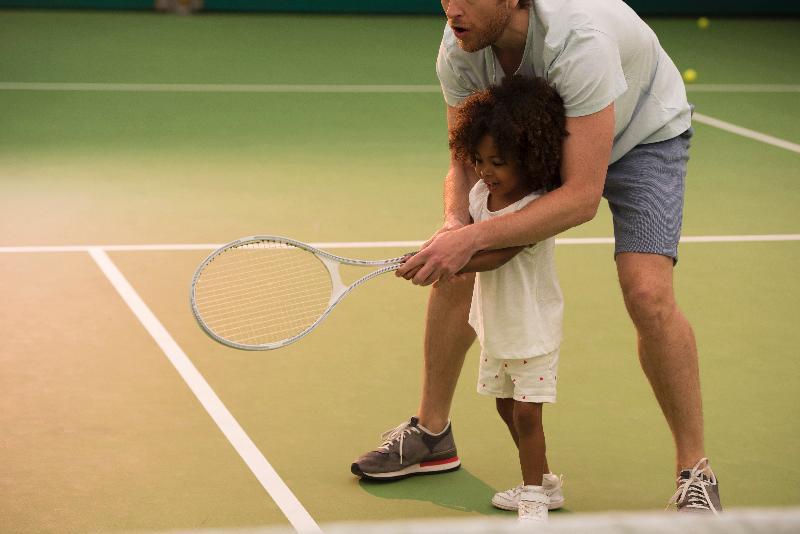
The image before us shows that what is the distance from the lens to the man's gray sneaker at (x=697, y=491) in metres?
2.92

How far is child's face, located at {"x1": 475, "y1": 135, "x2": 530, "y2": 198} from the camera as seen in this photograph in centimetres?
276

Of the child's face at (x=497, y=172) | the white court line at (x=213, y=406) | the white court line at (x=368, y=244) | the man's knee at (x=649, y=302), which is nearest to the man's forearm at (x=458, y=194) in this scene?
the child's face at (x=497, y=172)

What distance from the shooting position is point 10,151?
6.64 m

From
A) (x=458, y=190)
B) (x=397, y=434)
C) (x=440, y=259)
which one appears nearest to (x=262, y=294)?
(x=397, y=434)

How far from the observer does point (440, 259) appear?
2.73 m

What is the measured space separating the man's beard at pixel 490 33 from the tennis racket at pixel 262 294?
0.67 meters

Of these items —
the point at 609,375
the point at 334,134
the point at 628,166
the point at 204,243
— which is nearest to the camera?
the point at 628,166

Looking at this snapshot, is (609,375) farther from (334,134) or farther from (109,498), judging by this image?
(334,134)

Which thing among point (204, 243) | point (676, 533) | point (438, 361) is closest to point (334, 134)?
point (204, 243)

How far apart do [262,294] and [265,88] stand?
460 centimetres

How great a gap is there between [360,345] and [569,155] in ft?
5.17

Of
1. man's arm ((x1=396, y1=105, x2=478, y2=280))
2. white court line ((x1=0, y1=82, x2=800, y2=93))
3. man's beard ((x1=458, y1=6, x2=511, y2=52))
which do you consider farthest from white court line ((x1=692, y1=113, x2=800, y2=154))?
man's beard ((x1=458, y1=6, x2=511, y2=52))

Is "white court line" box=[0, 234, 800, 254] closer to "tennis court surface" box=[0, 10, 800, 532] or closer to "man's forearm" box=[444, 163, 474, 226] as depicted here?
"tennis court surface" box=[0, 10, 800, 532]

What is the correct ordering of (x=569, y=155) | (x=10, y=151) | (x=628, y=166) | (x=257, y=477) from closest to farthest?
(x=569, y=155) → (x=628, y=166) → (x=257, y=477) → (x=10, y=151)
